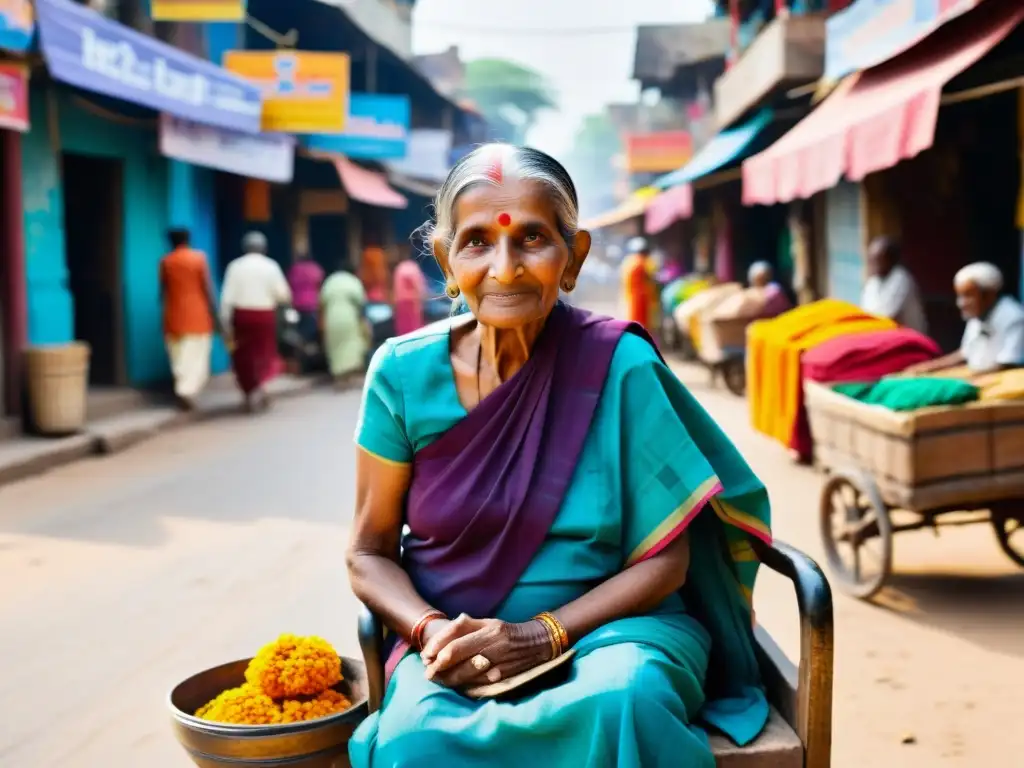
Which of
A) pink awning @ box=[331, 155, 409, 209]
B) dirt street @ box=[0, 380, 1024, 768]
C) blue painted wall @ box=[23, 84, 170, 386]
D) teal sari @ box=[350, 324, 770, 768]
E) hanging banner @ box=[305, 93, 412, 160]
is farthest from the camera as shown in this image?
pink awning @ box=[331, 155, 409, 209]

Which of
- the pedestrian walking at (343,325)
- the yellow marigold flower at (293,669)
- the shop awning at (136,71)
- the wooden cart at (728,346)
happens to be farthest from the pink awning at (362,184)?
the yellow marigold flower at (293,669)

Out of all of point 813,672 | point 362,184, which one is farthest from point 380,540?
point 362,184

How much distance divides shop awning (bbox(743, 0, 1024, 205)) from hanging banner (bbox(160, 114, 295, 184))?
17.9 ft

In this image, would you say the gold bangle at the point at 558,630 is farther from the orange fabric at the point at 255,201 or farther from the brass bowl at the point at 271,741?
the orange fabric at the point at 255,201

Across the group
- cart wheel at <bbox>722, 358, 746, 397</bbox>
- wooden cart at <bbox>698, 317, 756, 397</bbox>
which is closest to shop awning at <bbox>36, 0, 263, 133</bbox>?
wooden cart at <bbox>698, 317, 756, 397</bbox>

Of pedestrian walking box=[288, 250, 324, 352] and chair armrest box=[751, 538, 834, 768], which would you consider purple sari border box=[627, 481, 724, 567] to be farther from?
pedestrian walking box=[288, 250, 324, 352]

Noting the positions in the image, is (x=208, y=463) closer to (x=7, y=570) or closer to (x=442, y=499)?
(x=7, y=570)

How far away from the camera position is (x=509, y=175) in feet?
7.52

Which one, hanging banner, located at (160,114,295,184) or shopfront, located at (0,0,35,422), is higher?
hanging banner, located at (160,114,295,184)

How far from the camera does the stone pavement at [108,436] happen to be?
8.40 m

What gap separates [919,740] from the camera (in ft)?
11.8

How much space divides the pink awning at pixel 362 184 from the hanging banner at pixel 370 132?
867 millimetres

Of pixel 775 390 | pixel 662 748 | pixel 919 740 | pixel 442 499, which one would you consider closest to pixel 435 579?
pixel 442 499

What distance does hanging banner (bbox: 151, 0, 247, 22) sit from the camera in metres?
10.8
